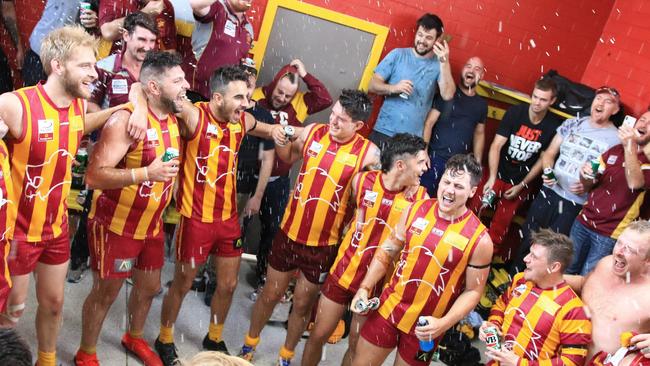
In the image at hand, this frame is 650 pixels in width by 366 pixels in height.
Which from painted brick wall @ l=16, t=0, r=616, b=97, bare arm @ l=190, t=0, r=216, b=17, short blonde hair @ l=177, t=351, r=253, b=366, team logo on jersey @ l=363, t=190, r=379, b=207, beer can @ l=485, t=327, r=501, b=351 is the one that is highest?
painted brick wall @ l=16, t=0, r=616, b=97

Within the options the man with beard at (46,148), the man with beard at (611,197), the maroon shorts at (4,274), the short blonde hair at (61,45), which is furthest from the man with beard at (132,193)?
the man with beard at (611,197)

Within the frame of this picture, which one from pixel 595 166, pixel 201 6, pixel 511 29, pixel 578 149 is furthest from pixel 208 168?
pixel 511 29

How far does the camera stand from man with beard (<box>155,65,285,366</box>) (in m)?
4.58

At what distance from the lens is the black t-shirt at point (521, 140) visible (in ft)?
23.2

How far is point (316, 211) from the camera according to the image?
16.0ft

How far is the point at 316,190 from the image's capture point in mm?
4867

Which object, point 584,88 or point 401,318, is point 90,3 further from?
point 584,88

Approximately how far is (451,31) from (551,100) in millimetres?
1320

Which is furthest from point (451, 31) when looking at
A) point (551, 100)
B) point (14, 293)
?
point (14, 293)

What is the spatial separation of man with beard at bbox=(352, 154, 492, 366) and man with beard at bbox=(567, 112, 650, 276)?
2305mm

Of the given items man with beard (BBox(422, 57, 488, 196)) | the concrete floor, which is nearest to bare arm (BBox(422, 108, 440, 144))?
man with beard (BBox(422, 57, 488, 196))

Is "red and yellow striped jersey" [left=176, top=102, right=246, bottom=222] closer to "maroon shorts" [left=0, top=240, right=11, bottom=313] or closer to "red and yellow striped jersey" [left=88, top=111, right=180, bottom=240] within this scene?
"red and yellow striped jersey" [left=88, top=111, right=180, bottom=240]

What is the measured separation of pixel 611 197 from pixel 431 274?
268 cm

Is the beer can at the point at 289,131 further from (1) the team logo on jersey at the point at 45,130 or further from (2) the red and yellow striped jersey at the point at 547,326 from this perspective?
(2) the red and yellow striped jersey at the point at 547,326
